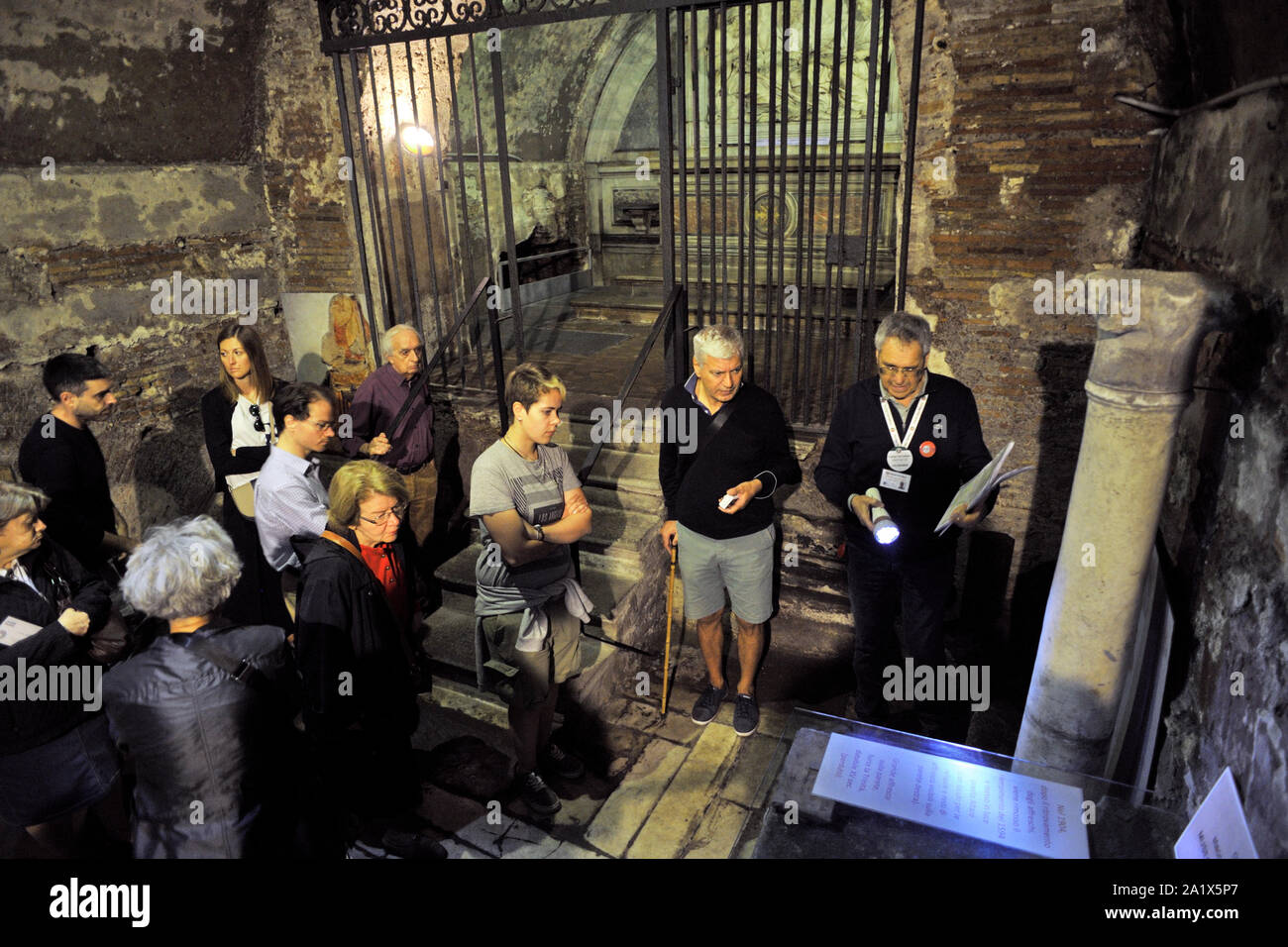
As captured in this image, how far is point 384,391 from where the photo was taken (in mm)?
4781

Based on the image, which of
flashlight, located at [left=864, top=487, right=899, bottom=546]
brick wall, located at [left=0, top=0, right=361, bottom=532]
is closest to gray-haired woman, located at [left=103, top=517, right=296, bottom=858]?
flashlight, located at [left=864, top=487, right=899, bottom=546]

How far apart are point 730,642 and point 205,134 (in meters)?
5.43

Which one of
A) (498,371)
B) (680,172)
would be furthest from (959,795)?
(680,172)

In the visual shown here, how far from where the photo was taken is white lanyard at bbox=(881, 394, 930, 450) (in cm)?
338

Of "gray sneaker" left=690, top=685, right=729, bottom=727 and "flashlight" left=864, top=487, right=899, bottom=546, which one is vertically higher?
"flashlight" left=864, top=487, right=899, bottom=546

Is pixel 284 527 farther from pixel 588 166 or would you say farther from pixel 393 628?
pixel 588 166

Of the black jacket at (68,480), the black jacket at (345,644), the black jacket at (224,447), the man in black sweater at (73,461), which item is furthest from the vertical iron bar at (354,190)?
the black jacket at (345,644)

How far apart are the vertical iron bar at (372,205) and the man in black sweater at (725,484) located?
3530mm

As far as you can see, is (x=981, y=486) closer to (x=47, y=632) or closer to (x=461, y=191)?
(x=47, y=632)

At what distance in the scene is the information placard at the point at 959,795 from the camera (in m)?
1.81

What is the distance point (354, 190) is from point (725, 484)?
4.25m

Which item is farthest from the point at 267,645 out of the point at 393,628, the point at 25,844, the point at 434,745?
the point at 25,844
